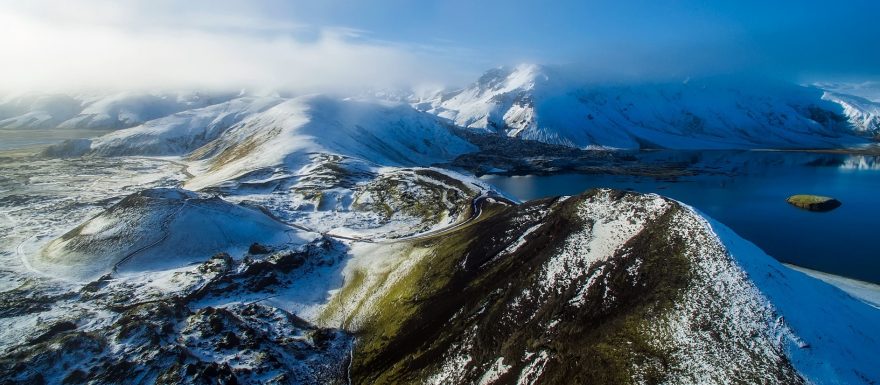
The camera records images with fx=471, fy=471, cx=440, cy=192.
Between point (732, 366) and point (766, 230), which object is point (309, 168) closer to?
point (766, 230)

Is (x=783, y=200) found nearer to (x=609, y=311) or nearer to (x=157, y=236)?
(x=609, y=311)

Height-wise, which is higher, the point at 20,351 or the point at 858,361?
the point at 858,361

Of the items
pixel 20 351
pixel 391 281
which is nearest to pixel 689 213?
pixel 391 281

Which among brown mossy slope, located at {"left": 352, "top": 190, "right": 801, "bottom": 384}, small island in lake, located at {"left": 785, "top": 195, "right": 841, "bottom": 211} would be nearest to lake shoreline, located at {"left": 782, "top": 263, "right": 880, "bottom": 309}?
brown mossy slope, located at {"left": 352, "top": 190, "right": 801, "bottom": 384}

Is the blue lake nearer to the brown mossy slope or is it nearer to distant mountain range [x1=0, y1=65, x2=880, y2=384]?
distant mountain range [x1=0, y1=65, x2=880, y2=384]

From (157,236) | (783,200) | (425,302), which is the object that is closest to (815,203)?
(783,200)
